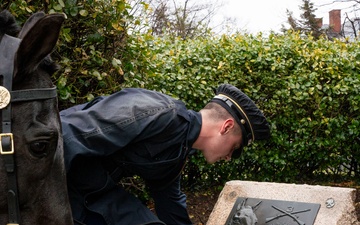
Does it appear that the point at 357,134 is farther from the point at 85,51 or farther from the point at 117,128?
the point at 117,128

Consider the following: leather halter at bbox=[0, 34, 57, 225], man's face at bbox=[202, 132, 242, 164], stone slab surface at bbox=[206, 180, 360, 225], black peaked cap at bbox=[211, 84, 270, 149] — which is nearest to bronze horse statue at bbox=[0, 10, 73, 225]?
leather halter at bbox=[0, 34, 57, 225]

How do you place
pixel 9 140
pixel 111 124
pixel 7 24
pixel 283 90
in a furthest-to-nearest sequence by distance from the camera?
pixel 283 90 → pixel 111 124 → pixel 7 24 → pixel 9 140

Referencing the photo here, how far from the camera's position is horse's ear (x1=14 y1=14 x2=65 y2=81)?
198 cm

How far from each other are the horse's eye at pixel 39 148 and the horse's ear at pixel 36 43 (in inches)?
11.3

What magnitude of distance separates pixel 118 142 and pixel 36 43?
941 millimetres

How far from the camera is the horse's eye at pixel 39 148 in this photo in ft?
6.77

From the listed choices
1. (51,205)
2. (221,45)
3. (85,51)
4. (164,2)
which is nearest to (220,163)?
(221,45)

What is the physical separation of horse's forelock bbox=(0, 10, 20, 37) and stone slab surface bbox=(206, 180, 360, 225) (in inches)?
98.9

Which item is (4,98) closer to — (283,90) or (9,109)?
(9,109)

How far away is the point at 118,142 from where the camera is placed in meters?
2.82

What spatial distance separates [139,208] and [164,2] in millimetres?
17276

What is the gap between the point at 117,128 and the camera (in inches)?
111

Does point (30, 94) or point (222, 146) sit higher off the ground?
point (30, 94)

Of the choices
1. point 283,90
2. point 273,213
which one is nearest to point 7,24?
point 273,213
